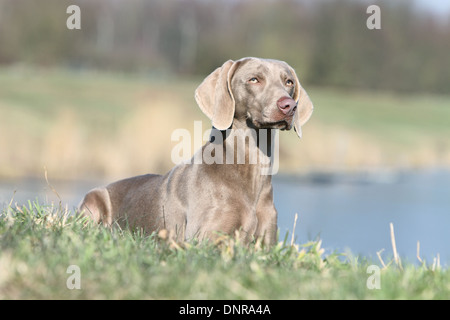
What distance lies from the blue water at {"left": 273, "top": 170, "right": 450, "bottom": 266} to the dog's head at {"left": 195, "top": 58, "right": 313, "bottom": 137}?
328 cm

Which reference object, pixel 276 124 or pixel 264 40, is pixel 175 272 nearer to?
pixel 276 124

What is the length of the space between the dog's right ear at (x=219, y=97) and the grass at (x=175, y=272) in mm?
942

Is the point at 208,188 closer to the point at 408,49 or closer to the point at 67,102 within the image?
the point at 67,102

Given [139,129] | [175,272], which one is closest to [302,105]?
[175,272]

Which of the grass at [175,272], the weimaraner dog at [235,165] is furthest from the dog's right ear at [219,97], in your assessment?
the grass at [175,272]

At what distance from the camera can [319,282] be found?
136 inches

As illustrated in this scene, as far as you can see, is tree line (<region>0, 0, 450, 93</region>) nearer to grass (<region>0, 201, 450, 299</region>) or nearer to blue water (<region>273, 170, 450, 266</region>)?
blue water (<region>273, 170, 450, 266</region>)

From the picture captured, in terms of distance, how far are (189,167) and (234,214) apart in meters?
0.55

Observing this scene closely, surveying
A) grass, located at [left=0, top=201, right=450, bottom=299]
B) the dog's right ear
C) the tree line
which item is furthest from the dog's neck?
the tree line

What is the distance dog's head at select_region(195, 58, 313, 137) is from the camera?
4.64 meters

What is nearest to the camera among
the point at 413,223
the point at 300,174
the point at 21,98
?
the point at 413,223

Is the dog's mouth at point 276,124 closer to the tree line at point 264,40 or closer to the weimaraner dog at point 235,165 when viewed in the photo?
the weimaraner dog at point 235,165

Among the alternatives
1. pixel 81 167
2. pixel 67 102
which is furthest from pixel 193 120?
pixel 67 102

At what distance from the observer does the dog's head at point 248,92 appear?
464cm
